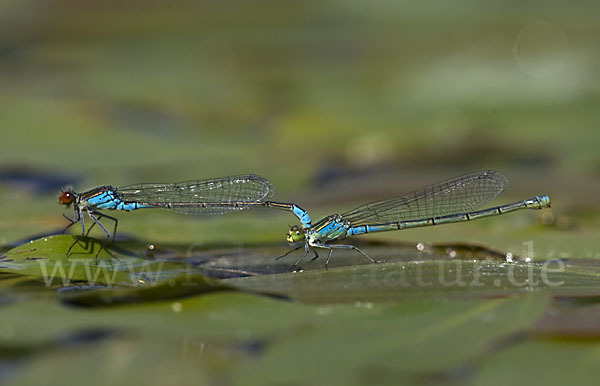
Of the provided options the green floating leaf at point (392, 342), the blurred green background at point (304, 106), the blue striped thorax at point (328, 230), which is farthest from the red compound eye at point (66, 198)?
the green floating leaf at point (392, 342)

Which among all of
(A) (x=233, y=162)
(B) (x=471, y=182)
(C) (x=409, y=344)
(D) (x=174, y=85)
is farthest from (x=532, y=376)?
(D) (x=174, y=85)

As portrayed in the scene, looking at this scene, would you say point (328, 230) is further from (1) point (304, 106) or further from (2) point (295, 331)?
(1) point (304, 106)

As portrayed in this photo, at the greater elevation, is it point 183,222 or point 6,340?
point 183,222

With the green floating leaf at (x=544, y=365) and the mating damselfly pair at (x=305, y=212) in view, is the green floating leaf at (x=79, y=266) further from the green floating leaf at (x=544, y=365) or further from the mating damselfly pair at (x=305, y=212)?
the green floating leaf at (x=544, y=365)

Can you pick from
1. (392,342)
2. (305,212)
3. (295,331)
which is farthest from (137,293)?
(305,212)

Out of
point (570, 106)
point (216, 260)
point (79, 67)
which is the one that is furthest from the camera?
point (79, 67)

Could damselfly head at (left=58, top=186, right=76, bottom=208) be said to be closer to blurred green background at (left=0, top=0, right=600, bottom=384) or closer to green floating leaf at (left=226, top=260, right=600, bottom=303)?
blurred green background at (left=0, top=0, right=600, bottom=384)

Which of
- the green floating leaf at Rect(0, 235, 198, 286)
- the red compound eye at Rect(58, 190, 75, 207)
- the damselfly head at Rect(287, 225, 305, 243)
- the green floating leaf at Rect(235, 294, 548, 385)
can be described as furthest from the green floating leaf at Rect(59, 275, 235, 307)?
the red compound eye at Rect(58, 190, 75, 207)

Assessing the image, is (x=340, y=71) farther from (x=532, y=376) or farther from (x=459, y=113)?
(x=532, y=376)
